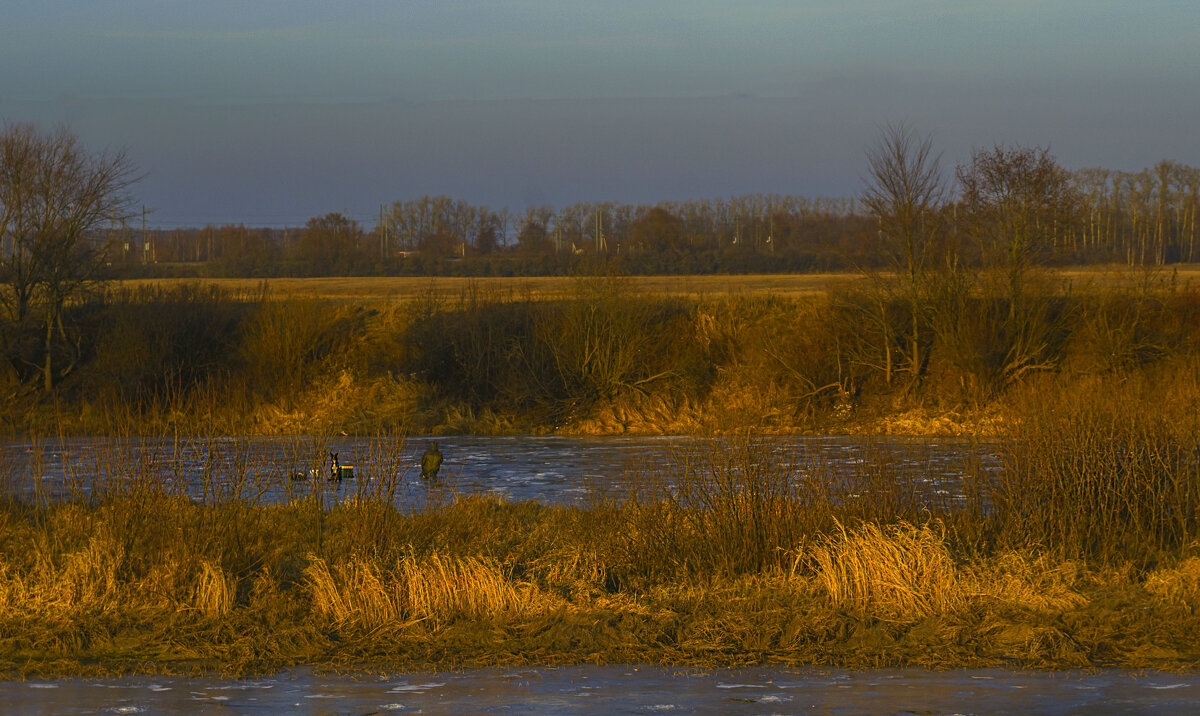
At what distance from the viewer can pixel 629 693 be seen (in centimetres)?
905

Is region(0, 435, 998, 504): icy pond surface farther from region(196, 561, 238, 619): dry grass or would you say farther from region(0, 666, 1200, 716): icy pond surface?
region(0, 666, 1200, 716): icy pond surface

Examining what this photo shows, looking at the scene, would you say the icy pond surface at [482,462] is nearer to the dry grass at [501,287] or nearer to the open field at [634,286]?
the dry grass at [501,287]

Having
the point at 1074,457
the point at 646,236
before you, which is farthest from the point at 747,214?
the point at 1074,457

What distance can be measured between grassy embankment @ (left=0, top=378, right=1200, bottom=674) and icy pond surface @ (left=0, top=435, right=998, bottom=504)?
20.8 inches

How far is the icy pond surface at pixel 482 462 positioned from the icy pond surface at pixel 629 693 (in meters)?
4.12

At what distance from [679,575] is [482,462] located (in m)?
13.5

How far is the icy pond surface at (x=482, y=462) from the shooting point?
14930 millimetres

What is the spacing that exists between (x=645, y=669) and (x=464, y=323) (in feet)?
90.0

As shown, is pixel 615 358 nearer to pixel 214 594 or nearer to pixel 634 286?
pixel 634 286

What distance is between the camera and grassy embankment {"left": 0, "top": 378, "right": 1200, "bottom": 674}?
10422 mm

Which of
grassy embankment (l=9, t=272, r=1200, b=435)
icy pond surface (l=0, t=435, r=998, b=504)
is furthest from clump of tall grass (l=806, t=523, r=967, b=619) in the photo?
grassy embankment (l=9, t=272, r=1200, b=435)

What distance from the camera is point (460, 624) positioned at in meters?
11.0

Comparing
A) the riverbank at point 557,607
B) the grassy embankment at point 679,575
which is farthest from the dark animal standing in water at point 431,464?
the riverbank at point 557,607

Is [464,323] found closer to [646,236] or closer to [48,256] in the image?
[48,256]
